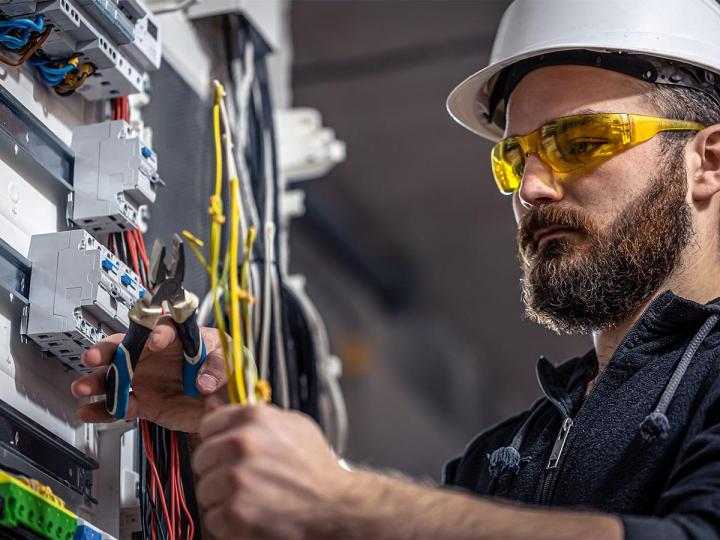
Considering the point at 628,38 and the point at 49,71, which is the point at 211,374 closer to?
the point at 49,71

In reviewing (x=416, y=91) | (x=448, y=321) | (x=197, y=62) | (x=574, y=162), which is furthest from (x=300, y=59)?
(x=574, y=162)

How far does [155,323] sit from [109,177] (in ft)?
1.21

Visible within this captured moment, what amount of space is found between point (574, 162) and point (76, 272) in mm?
789

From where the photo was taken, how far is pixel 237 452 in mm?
1174

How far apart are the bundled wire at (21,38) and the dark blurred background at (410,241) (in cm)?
346

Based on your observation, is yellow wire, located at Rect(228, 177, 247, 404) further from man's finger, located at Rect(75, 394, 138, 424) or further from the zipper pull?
the zipper pull

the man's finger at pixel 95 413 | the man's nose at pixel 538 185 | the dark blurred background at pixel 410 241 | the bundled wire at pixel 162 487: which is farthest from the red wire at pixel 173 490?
the dark blurred background at pixel 410 241

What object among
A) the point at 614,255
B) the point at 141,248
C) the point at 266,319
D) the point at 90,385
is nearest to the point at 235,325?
the point at 90,385

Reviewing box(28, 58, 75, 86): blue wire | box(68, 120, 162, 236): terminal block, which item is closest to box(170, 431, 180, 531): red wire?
box(68, 120, 162, 236): terminal block

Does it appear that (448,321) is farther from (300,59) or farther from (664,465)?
(664,465)

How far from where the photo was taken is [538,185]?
1.84 meters

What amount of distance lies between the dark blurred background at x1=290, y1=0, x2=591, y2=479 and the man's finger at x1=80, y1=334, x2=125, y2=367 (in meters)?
3.67

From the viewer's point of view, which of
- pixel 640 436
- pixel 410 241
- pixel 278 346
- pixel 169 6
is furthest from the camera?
pixel 410 241

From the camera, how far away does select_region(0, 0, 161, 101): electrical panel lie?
168 centimetres
